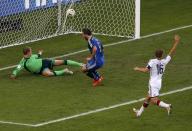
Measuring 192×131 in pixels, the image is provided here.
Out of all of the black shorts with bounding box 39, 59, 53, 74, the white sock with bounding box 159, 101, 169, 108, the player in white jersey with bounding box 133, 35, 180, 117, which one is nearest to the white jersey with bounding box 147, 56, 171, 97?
the player in white jersey with bounding box 133, 35, 180, 117

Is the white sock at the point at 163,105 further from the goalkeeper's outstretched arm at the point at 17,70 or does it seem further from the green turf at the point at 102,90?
the goalkeeper's outstretched arm at the point at 17,70

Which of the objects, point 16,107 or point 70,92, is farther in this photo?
point 70,92

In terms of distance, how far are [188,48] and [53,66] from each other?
4.63 metres

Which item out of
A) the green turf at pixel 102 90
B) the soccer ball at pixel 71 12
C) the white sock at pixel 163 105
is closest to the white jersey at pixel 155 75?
the white sock at pixel 163 105

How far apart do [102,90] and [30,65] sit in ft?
8.82

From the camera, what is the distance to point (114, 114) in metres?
19.9

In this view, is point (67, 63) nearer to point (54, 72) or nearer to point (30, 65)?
point (54, 72)

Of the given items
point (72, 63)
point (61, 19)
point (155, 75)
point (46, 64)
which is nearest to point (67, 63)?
point (72, 63)

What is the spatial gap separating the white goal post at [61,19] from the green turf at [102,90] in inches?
21.9

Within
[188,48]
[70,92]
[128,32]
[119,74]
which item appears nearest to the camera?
[70,92]

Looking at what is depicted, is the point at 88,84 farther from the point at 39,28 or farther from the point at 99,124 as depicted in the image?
the point at 39,28

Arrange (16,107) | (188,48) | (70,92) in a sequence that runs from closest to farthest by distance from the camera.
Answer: (16,107), (70,92), (188,48)

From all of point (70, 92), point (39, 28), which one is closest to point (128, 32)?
point (39, 28)

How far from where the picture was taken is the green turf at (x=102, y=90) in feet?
62.8
